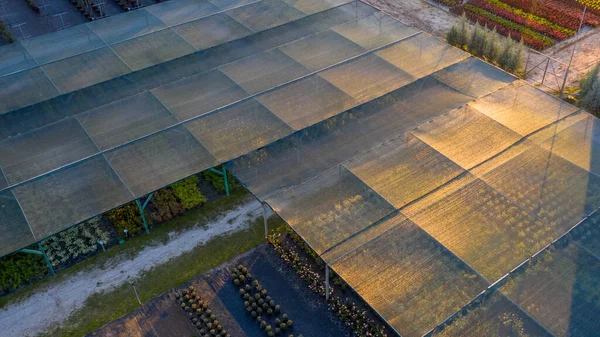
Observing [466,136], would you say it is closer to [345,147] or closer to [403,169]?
[403,169]

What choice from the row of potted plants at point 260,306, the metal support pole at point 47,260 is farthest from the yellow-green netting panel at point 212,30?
the row of potted plants at point 260,306

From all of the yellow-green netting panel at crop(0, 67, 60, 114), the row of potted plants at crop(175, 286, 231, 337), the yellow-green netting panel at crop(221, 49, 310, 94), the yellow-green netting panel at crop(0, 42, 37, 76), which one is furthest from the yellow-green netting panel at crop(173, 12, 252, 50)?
the row of potted plants at crop(175, 286, 231, 337)

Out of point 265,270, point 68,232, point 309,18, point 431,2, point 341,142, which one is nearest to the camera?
point 265,270

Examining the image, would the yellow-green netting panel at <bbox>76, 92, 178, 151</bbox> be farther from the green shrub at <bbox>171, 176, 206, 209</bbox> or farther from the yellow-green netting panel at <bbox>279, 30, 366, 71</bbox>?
the yellow-green netting panel at <bbox>279, 30, 366, 71</bbox>

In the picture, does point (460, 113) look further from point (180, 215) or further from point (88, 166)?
point (88, 166)

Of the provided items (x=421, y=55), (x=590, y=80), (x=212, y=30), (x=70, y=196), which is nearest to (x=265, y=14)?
(x=212, y=30)

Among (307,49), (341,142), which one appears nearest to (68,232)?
(341,142)

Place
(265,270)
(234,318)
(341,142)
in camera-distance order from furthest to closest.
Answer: (341,142) → (265,270) → (234,318)

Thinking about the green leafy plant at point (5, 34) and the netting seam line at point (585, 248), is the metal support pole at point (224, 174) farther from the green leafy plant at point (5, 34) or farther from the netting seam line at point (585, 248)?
the green leafy plant at point (5, 34)
